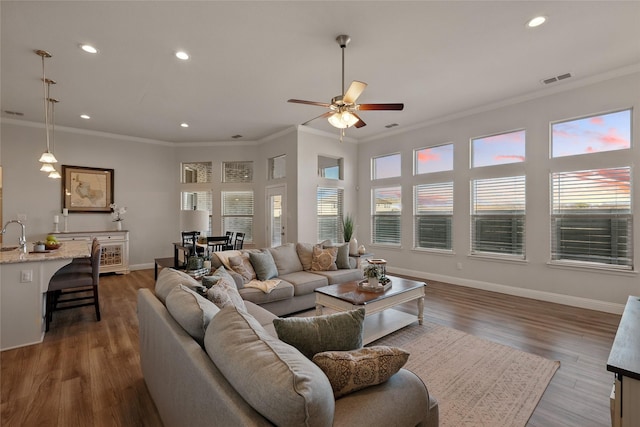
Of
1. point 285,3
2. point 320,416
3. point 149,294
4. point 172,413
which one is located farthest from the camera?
point 285,3

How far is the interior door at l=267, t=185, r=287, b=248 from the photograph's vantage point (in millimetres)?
6531

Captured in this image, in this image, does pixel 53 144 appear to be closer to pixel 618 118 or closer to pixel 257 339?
pixel 257 339

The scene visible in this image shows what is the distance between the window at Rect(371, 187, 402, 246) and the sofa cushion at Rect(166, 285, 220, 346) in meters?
5.37

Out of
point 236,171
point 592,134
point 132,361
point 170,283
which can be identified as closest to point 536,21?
point 592,134

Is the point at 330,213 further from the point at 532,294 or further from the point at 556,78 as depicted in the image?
the point at 556,78

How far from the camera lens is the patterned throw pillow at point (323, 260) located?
435 cm

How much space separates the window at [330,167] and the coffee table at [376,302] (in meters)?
3.59

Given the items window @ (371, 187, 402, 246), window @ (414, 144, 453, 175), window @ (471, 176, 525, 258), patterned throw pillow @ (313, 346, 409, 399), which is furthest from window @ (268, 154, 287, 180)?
patterned throw pillow @ (313, 346, 409, 399)

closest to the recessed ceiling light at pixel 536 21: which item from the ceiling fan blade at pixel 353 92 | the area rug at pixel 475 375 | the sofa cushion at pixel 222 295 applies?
the ceiling fan blade at pixel 353 92

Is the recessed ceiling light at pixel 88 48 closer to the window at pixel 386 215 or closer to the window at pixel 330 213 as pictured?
the window at pixel 330 213

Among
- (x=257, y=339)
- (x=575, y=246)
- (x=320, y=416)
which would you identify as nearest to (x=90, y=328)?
(x=257, y=339)

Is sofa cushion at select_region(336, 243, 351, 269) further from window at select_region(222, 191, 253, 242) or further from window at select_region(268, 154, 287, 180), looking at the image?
window at select_region(222, 191, 253, 242)

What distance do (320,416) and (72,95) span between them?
577 cm

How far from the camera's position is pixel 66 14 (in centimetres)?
270
